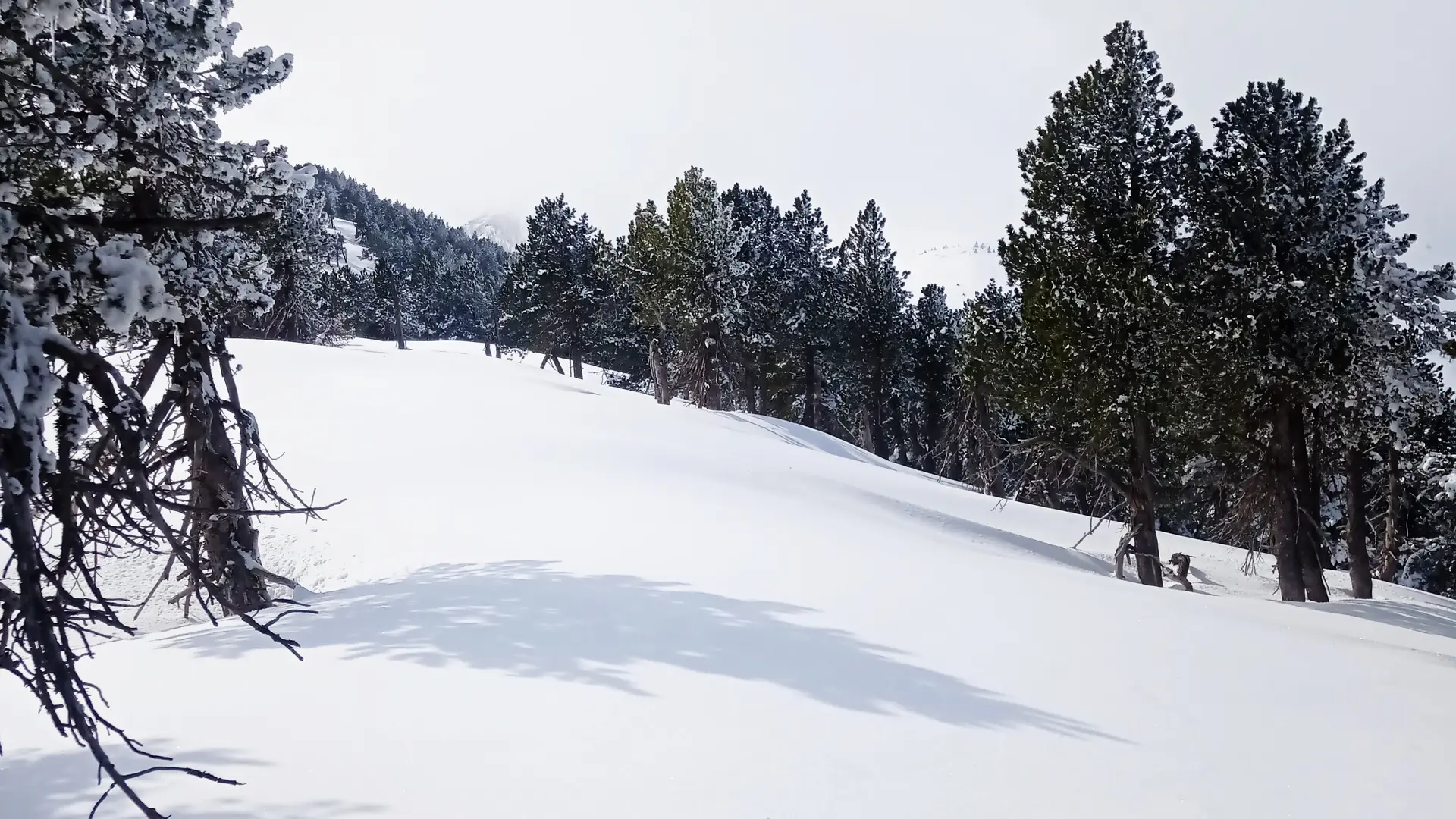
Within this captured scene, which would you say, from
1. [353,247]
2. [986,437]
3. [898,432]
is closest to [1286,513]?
[986,437]

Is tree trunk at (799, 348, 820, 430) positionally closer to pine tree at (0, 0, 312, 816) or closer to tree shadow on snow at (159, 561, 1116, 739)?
pine tree at (0, 0, 312, 816)

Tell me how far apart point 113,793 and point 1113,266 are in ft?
56.1

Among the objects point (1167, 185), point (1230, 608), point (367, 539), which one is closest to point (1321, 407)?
point (1167, 185)

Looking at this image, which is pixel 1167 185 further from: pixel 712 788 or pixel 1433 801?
pixel 712 788

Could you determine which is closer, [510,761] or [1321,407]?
[510,761]

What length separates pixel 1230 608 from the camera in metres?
10.9

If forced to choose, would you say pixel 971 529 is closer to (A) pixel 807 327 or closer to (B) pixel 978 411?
(B) pixel 978 411

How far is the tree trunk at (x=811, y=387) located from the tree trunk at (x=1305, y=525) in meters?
28.8

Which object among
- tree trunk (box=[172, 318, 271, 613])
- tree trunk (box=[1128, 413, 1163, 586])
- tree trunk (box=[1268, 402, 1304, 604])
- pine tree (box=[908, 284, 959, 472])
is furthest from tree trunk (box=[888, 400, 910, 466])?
tree trunk (box=[172, 318, 271, 613])

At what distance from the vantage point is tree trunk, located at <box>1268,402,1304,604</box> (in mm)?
16281

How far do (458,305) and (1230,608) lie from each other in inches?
3904

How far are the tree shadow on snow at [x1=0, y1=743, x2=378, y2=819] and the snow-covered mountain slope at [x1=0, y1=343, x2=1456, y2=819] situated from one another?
2 cm

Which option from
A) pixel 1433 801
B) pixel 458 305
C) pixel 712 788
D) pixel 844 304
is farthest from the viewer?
pixel 458 305

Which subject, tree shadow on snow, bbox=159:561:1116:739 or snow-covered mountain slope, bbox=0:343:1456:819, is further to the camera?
tree shadow on snow, bbox=159:561:1116:739
